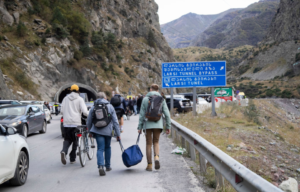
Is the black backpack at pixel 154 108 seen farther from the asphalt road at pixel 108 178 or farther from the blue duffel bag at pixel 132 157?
the asphalt road at pixel 108 178

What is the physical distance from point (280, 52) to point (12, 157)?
109810 millimetres

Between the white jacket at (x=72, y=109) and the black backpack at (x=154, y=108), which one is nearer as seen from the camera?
the black backpack at (x=154, y=108)

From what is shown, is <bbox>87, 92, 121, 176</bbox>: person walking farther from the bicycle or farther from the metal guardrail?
the metal guardrail

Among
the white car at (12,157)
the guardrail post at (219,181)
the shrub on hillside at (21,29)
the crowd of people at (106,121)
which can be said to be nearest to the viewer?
the white car at (12,157)

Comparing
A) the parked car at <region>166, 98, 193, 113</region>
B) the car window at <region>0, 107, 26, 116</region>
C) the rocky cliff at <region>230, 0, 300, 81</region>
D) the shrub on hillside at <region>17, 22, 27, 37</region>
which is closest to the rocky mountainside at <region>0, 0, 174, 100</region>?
the shrub on hillside at <region>17, 22, 27, 37</region>

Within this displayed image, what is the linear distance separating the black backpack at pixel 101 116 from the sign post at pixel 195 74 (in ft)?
53.1

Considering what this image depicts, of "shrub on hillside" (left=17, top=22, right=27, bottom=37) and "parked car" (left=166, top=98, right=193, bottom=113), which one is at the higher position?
"shrub on hillside" (left=17, top=22, right=27, bottom=37)

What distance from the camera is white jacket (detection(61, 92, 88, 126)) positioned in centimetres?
777

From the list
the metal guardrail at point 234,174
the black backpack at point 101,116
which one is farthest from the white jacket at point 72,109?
the metal guardrail at point 234,174

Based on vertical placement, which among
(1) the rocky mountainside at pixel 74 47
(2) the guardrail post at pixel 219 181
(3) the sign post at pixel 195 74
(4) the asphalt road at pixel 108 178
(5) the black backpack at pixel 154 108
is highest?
(1) the rocky mountainside at pixel 74 47

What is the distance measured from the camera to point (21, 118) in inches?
520

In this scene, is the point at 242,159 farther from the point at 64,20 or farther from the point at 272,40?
the point at 272,40

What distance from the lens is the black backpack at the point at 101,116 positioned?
6.84 meters

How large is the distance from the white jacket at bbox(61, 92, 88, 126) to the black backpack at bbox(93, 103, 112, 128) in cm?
97
